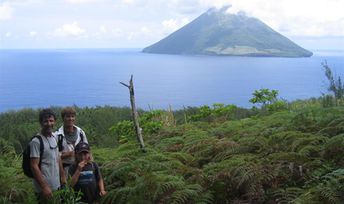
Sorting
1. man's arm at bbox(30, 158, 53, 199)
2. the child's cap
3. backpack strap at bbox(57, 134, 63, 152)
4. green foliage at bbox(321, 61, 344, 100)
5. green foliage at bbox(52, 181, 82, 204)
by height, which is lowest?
green foliage at bbox(52, 181, 82, 204)

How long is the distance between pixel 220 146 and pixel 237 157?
2.60 feet

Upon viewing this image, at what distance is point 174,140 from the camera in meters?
8.28

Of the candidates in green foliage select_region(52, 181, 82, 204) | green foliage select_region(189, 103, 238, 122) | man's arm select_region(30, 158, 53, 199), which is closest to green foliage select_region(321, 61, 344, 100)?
green foliage select_region(189, 103, 238, 122)

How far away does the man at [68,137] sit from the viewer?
545cm

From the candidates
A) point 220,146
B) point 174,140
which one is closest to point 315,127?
point 220,146

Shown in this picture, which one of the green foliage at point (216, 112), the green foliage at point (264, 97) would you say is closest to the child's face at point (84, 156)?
the green foliage at point (216, 112)

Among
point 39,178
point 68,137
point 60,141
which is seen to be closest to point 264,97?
Result: point 68,137

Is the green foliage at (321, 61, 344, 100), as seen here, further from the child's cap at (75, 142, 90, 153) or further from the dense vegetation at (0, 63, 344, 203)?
the child's cap at (75, 142, 90, 153)

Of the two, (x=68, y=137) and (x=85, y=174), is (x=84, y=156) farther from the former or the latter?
(x=68, y=137)

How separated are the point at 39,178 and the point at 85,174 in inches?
26.4

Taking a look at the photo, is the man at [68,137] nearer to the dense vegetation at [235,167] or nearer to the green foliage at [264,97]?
the dense vegetation at [235,167]

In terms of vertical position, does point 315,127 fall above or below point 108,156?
above

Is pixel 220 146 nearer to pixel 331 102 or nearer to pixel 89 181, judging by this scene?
pixel 89 181

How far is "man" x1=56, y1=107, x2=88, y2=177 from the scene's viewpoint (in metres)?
5.45
